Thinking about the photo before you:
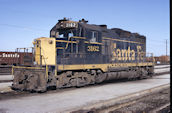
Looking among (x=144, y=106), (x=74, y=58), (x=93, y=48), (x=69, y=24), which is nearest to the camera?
(x=144, y=106)

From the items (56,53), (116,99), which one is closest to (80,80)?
(56,53)

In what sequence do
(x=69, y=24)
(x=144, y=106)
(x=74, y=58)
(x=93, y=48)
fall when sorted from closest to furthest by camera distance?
1. (x=144, y=106)
2. (x=74, y=58)
3. (x=69, y=24)
4. (x=93, y=48)

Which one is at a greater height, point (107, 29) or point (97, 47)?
point (107, 29)

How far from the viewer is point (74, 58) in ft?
33.3

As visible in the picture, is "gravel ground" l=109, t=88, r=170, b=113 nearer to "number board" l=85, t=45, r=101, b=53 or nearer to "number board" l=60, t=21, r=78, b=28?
"number board" l=85, t=45, r=101, b=53

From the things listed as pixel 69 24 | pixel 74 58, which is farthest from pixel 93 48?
pixel 69 24

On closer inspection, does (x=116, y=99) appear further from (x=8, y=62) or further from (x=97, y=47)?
(x=8, y=62)

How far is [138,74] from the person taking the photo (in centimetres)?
1503

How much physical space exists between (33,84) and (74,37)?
330cm

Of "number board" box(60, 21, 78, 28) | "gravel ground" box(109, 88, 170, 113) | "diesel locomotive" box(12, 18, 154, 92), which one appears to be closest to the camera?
"gravel ground" box(109, 88, 170, 113)

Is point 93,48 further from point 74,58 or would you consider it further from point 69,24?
point 69,24

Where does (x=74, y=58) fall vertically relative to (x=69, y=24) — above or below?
below

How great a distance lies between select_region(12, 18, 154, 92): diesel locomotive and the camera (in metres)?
9.25

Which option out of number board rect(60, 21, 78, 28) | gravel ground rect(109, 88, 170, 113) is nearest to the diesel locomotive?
number board rect(60, 21, 78, 28)
